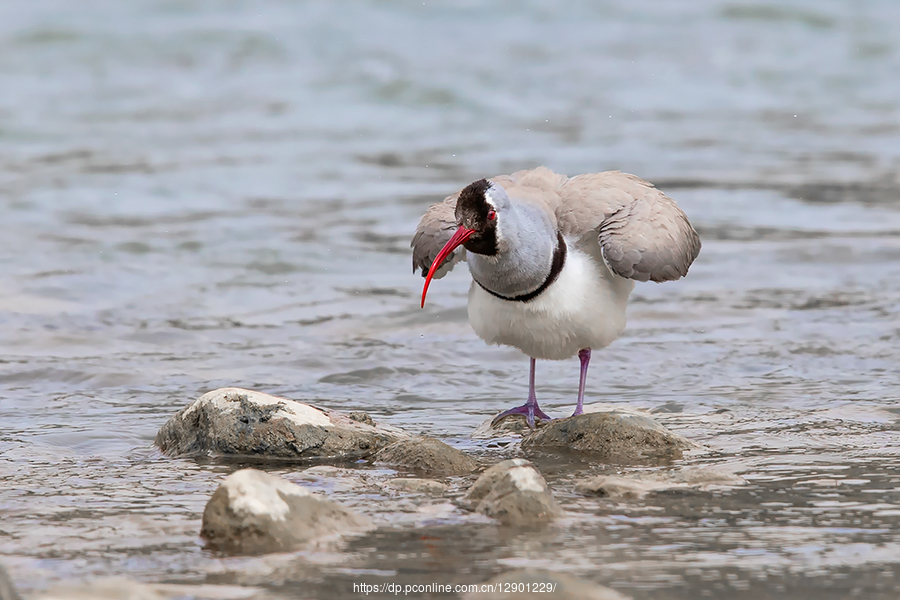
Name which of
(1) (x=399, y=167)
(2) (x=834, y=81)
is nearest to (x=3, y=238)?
(1) (x=399, y=167)

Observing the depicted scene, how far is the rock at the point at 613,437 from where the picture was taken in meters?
6.15

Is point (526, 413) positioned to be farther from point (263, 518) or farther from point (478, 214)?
point (263, 518)

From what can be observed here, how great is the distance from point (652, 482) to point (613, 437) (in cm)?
87

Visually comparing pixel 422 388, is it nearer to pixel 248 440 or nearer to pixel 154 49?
pixel 248 440

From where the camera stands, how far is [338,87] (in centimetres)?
2078

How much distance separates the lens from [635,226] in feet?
21.3

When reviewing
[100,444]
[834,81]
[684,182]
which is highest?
[834,81]

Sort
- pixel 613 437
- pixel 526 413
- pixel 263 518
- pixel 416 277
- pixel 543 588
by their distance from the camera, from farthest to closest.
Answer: pixel 416 277 → pixel 526 413 → pixel 613 437 → pixel 263 518 → pixel 543 588

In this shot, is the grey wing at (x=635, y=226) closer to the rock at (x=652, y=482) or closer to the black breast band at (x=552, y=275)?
the black breast band at (x=552, y=275)

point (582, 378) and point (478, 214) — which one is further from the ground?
point (478, 214)

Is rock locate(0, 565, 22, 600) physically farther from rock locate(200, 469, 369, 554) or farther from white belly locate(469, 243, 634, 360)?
white belly locate(469, 243, 634, 360)

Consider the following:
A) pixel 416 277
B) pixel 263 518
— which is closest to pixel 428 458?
pixel 263 518

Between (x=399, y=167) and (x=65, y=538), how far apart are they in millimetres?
11949

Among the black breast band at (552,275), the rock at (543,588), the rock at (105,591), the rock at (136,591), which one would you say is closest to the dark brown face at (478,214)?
the black breast band at (552,275)
